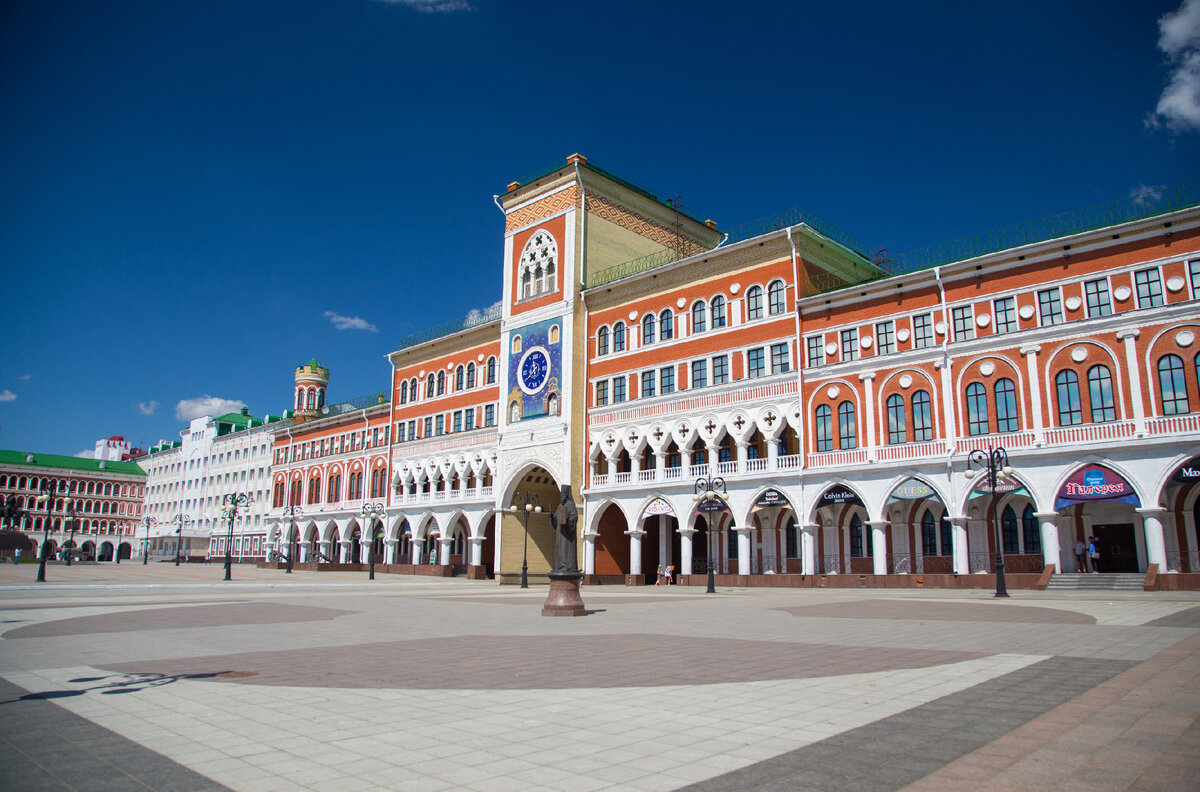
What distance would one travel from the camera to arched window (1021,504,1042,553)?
31294mm

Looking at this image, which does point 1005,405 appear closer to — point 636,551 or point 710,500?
point 710,500

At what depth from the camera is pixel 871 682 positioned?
27.8 feet

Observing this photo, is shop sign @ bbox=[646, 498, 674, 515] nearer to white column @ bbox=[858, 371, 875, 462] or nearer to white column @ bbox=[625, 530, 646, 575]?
white column @ bbox=[625, 530, 646, 575]

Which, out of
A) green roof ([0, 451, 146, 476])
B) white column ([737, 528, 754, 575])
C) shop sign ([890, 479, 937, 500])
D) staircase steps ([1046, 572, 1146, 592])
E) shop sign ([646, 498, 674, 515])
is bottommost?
staircase steps ([1046, 572, 1146, 592])

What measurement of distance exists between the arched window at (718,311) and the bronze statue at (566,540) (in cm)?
2133

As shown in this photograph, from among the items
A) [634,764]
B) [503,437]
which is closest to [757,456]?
[503,437]

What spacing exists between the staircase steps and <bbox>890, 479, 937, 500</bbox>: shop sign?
5.42 metres

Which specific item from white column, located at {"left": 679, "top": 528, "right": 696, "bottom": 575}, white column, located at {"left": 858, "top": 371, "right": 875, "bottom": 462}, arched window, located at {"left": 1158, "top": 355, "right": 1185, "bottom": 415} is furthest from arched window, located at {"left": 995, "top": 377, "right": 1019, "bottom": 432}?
white column, located at {"left": 679, "top": 528, "right": 696, "bottom": 575}

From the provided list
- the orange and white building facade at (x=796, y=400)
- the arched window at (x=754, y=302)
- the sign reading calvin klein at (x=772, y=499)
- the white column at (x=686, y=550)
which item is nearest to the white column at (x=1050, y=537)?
the orange and white building facade at (x=796, y=400)

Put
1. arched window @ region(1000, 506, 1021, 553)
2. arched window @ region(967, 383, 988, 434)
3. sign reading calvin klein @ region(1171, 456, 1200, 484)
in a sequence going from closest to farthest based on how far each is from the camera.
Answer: sign reading calvin klein @ region(1171, 456, 1200, 484)
arched window @ region(967, 383, 988, 434)
arched window @ region(1000, 506, 1021, 553)

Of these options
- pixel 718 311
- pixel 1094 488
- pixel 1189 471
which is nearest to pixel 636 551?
pixel 718 311

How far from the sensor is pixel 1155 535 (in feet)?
85.2

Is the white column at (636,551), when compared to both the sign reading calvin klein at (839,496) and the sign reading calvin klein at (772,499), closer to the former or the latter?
the sign reading calvin klein at (772,499)

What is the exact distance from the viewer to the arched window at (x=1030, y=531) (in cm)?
3129
